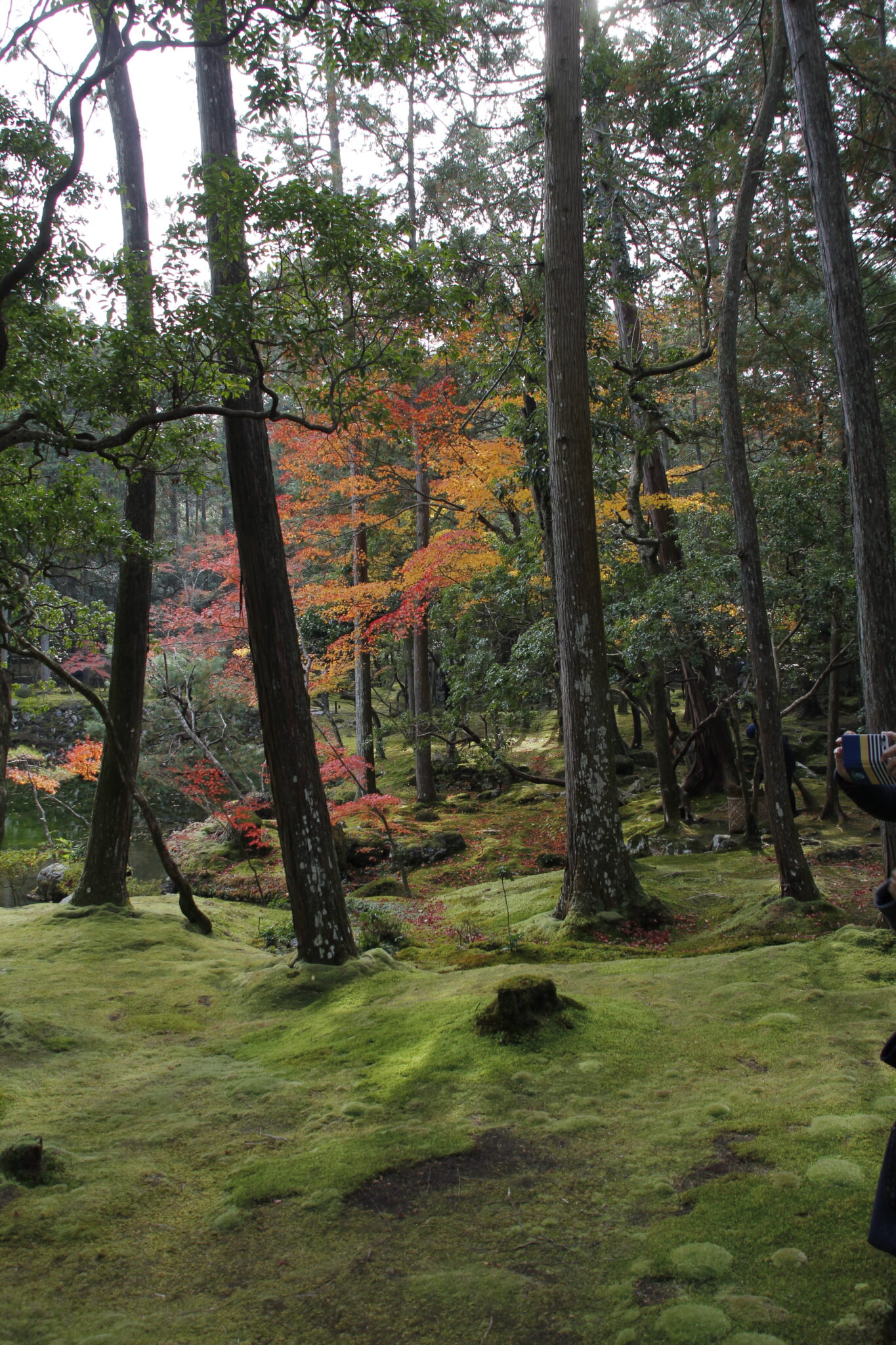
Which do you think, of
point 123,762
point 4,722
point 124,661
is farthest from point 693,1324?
point 124,661

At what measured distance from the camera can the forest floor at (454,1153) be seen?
6.64 feet

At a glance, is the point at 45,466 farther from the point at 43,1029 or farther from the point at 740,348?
the point at 43,1029

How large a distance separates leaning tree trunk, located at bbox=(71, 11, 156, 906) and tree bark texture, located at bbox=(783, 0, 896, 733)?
20.7 feet

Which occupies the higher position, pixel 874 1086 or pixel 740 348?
pixel 740 348

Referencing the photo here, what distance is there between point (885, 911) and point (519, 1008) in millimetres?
2363

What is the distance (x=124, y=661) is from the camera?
812 centimetres

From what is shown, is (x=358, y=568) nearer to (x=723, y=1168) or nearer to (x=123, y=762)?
(x=123, y=762)

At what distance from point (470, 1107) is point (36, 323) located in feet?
17.4

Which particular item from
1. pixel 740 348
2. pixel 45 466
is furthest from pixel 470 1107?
pixel 45 466

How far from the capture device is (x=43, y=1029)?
4543mm

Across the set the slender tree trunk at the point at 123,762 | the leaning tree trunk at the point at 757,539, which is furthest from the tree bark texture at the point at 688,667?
the slender tree trunk at the point at 123,762

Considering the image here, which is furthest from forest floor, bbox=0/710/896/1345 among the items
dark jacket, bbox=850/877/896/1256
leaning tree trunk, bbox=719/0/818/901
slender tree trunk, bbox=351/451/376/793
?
slender tree trunk, bbox=351/451/376/793

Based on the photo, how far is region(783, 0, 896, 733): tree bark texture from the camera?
5.30 m

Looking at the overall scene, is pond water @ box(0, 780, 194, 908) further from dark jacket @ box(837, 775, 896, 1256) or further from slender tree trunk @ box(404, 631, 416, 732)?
dark jacket @ box(837, 775, 896, 1256)
